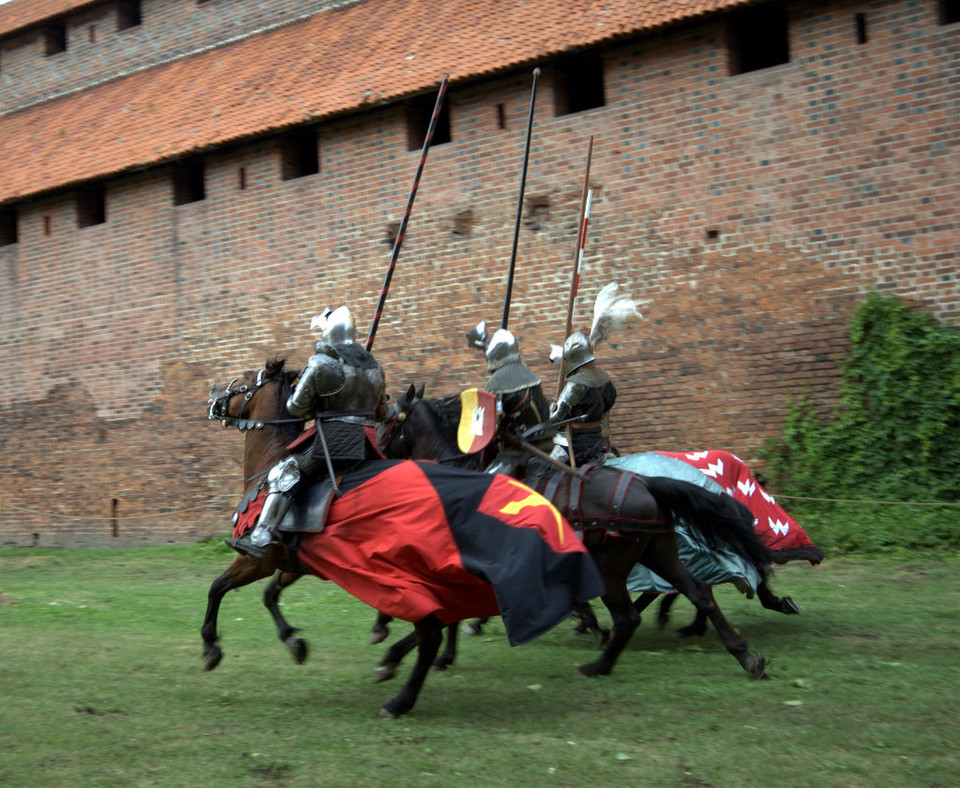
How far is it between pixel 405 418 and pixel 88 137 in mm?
13303

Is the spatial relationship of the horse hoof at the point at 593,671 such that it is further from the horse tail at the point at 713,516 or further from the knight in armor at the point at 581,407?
the knight in armor at the point at 581,407

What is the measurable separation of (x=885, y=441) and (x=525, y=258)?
4692 millimetres

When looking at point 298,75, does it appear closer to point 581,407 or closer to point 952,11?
point 952,11

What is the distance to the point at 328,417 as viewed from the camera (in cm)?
559

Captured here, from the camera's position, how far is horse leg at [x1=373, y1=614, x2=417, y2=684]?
17.9 feet

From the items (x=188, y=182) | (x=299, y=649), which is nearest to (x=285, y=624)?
(x=299, y=649)

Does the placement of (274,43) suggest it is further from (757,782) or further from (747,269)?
(757,782)

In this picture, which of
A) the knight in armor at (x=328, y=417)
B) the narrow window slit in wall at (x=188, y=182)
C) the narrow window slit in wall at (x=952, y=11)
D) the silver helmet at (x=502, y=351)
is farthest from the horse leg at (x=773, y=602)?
the narrow window slit in wall at (x=188, y=182)

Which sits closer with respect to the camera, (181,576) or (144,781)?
(144,781)

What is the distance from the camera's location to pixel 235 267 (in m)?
14.8

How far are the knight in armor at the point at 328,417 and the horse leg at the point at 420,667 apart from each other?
0.93 meters

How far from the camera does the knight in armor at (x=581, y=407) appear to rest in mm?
6859

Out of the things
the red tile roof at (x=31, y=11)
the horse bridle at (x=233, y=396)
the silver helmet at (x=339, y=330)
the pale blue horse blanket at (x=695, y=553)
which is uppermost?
the red tile roof at (x=31, y=11)

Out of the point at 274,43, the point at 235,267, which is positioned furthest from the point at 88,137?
the point at 235,267
